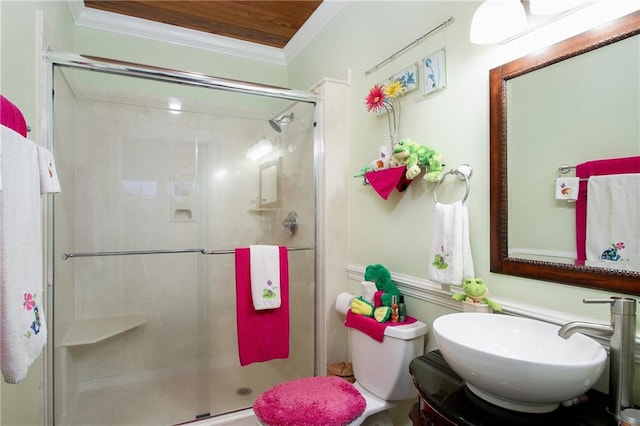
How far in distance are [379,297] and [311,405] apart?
0.54 metres

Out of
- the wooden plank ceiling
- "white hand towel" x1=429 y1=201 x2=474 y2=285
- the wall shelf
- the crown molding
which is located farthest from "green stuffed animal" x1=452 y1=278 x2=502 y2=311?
the wall shelf

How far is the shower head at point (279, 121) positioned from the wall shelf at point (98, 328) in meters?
1.63

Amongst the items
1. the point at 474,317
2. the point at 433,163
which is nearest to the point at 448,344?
the point at 474,317

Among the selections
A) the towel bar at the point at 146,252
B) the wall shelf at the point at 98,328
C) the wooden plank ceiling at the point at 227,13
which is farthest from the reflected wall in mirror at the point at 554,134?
the wall shelf at the point at 98,328

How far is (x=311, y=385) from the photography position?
1455 mm

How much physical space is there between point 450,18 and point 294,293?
5.45 feet

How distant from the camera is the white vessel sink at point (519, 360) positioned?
74 cm

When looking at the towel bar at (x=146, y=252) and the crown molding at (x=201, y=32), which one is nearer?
the towel bar at (x=146, y=252)

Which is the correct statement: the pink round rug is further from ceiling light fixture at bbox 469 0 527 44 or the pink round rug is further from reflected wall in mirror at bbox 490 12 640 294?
ceiling light fixture at bbox 469 0 527 44

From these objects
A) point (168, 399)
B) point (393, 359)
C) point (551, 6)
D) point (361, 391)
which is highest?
point (551, 6)

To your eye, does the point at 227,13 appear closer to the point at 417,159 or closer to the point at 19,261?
the point at 417,159

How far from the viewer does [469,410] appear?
87 cm

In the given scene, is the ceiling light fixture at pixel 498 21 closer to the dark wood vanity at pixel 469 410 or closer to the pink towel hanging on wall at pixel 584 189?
the pink towel hanging on wall at pixel 584 189

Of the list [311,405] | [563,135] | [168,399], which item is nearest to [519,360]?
[563,135]
